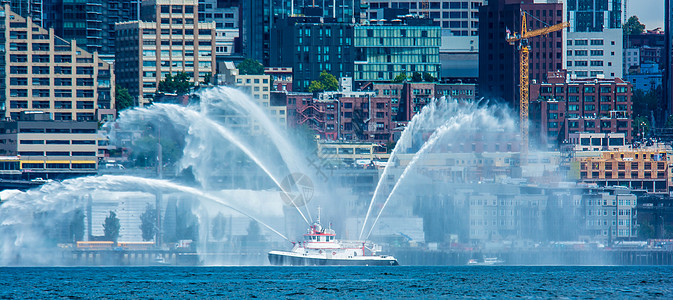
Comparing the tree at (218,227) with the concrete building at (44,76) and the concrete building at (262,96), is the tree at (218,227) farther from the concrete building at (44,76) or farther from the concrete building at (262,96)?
the concrete building at (44,76)

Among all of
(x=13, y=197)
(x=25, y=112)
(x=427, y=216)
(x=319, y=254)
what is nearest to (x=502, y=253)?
(x=427, y=216)

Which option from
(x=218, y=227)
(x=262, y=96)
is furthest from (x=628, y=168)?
(x=218, y=227)

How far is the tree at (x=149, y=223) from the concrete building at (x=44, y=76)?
48750 millimetres

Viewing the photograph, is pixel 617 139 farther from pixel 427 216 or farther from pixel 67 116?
pixel 67 116

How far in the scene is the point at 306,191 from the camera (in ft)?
433

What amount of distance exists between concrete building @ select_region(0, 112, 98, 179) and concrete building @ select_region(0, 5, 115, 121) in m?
17.8

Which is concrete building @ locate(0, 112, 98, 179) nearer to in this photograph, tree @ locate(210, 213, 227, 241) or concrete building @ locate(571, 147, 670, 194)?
tree @ locate(210, 213, 227, 241)

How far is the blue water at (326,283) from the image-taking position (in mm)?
95438

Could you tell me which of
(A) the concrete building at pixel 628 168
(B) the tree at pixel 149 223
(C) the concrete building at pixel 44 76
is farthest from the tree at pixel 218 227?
(A) the concrete building at pixel 628 168

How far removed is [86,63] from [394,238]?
66.4 metres

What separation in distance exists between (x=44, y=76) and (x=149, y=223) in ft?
181

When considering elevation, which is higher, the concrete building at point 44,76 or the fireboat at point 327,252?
the concrete building at point 44,76

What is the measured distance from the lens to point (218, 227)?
468 feet

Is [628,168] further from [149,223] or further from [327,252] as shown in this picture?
[327,252]
